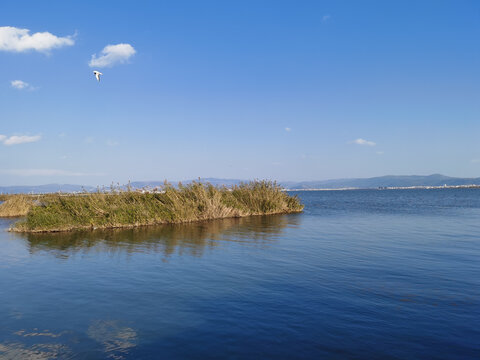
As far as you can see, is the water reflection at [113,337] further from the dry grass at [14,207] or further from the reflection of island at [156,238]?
the dry grass at [14,207]

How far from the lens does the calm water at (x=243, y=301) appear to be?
765 centimetres

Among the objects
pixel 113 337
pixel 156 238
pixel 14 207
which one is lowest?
pixel 113 337

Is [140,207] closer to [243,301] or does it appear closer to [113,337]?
[243,301]

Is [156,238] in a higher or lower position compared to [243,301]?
higher

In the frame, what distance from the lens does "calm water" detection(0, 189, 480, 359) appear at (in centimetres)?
765

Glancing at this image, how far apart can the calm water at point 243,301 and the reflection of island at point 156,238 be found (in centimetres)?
33

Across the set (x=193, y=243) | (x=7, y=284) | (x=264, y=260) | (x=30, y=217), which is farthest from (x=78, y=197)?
(x=264, y=260)

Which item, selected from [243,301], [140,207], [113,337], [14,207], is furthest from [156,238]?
[14,207]

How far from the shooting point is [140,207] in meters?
30.7

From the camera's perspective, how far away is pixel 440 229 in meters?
26.4

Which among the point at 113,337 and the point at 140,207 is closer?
the point at 113,337

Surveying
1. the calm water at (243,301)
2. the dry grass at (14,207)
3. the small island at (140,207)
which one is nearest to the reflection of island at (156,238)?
the calm water at (243,301)

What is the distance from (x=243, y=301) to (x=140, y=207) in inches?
871

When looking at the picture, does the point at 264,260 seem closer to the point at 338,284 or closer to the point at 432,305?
the point at 338,284
